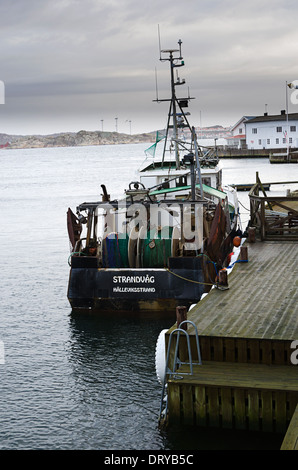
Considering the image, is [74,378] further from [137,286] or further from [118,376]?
[137,286]

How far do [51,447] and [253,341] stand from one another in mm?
4099

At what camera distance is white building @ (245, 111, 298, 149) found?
11600cm

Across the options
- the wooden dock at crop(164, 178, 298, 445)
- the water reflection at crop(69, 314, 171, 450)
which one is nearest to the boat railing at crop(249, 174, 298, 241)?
the water reflection at crop(69, 314, 171, 450)

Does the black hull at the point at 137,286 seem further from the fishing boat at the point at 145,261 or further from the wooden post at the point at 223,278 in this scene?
the wooden post at the point at 223,278

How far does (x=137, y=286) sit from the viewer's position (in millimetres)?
19344

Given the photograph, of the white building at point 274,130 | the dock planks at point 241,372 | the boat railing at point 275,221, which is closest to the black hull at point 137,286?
the boat railing at point 275,221

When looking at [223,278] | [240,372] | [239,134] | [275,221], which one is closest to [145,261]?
[223,278]

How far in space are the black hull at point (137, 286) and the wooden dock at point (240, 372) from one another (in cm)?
482

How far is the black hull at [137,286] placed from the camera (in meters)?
19.1

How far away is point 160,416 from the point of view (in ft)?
40.1

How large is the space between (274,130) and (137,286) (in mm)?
102344

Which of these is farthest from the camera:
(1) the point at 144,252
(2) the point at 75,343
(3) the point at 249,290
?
(1) the point at 144,252
